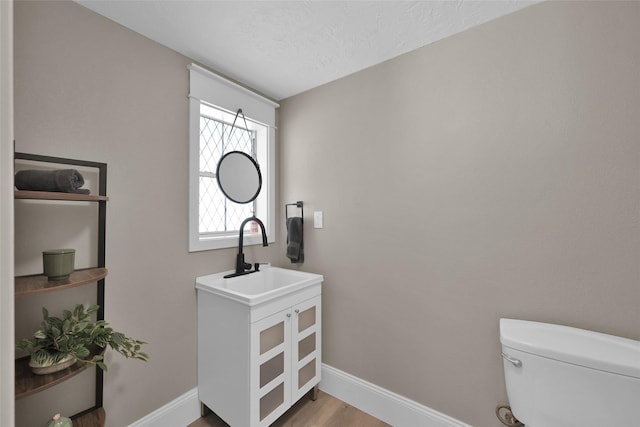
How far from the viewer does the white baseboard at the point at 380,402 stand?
147 centimetres

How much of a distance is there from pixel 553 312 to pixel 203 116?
2327mm

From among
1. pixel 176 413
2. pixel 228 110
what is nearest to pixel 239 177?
pixel 228 110

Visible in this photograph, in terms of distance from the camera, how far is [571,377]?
98cm

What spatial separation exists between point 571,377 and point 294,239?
1.60 meters

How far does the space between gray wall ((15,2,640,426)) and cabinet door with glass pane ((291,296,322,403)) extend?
0.55 ft

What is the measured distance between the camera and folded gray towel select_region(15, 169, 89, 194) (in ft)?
3.13

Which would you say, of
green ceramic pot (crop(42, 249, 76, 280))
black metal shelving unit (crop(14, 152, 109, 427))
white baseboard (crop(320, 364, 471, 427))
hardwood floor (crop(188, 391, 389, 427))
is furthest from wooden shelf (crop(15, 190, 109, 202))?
white baseboard (crop(320, 364, 471, 427))

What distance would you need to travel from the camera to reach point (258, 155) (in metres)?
2.21

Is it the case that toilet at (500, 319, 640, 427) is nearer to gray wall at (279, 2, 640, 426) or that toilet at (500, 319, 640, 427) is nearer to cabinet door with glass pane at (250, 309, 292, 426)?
gray wall at (279, 2, 640, 426)

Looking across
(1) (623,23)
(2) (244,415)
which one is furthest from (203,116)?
(1) (623,23)

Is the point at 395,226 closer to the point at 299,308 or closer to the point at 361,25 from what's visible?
the point at 299,308

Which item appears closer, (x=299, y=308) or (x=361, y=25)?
(x=361, y=25)

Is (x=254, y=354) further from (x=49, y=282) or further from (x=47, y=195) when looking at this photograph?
(x=47, y=195)

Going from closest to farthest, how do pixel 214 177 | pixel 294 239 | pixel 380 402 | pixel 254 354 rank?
1. pixel 254 354
2. pixel 380 402
3. pixel 214 177
4. pixel 294 239
